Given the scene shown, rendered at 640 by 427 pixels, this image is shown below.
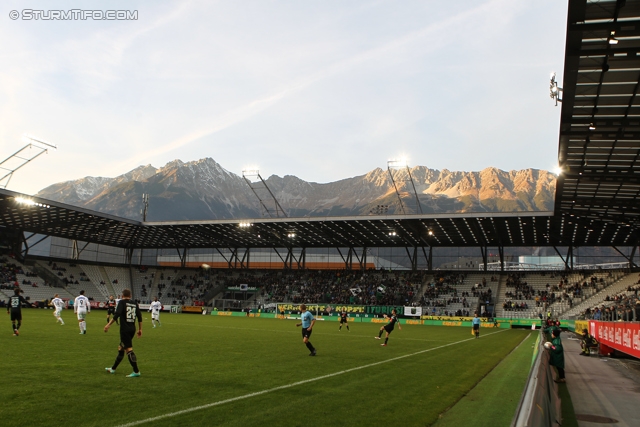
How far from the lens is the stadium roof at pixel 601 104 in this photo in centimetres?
1723

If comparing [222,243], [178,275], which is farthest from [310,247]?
[178,275]

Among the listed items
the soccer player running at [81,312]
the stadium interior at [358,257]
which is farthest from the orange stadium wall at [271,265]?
the soccer player running at [81,312]

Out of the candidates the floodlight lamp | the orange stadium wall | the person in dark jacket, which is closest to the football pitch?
the person in dark jacket

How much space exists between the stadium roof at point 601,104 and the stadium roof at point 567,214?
0.04m

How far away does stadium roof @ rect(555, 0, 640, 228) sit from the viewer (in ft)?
56.5

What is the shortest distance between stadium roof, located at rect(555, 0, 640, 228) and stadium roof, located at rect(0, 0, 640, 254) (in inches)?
1.7

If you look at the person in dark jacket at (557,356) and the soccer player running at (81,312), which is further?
the soccer player running at (81,312)

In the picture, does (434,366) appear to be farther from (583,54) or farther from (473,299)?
(473,299)

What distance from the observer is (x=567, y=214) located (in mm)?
50031

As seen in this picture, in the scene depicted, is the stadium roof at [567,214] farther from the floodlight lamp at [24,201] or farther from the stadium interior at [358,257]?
the floodlight lamp at [24,201]

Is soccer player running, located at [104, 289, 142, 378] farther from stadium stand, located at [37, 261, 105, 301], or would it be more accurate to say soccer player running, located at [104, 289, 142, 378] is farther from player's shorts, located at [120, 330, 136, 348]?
stadium stand, located at [37, 261, 105, 301]

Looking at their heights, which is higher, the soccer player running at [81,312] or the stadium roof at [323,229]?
the stadium roof at [323,229]

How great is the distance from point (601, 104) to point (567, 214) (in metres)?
29.3

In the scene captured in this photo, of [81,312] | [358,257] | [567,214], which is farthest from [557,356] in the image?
[358,257]
